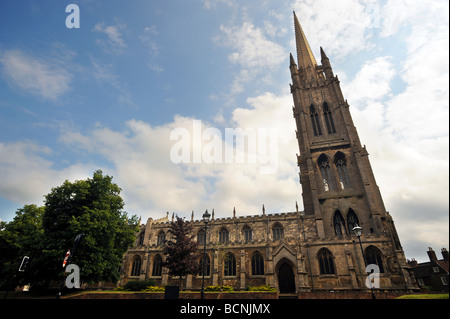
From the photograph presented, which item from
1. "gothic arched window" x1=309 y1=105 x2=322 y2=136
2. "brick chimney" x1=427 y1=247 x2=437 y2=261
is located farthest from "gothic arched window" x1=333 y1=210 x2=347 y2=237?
"brick chimney" x1=427 y1=247 x2=437 y2=261

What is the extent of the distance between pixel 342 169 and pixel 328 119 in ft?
34.9

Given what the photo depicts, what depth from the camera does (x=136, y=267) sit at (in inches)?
1409

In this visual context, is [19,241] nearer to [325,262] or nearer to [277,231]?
[277,231]

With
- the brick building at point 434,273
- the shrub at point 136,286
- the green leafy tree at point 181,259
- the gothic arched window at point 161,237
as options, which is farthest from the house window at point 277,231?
the brick building at point 434,273

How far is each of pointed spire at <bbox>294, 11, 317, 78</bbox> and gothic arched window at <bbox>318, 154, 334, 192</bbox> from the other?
963 inches

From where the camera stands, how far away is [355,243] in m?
27.1

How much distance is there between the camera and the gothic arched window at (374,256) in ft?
85.5

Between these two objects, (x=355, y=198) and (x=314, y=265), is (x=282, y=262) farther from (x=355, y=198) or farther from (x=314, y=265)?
(x=355, y=198)

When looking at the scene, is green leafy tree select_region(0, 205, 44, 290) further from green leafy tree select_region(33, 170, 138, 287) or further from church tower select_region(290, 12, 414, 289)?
church tower select_region(290, 12, 414, 289)

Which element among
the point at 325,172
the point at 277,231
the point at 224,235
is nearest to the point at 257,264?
the point at 277,231

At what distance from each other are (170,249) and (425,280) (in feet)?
151

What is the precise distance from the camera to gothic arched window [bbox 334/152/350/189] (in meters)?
35.4

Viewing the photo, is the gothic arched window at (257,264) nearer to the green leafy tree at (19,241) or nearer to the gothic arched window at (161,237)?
the gothic arched window at (161,237)
